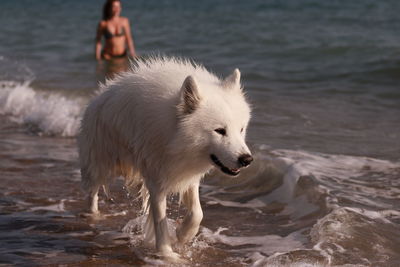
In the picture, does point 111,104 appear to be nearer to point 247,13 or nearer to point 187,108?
point 187,108

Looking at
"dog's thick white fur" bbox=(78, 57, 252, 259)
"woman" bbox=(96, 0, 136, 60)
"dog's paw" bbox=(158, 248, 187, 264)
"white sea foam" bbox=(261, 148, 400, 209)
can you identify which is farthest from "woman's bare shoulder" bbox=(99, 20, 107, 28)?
"dog's paw" bbox=(158, 248, 187, 264)

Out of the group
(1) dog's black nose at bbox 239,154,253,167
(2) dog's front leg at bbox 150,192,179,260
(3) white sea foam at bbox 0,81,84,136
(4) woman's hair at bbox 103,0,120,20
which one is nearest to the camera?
(1) dog's black nose at bbox 239,154,253,167

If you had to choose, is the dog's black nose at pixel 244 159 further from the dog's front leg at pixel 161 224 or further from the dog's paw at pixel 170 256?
the dog's paw at pixel 170 256

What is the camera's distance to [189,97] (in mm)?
4973

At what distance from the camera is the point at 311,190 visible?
7457mm

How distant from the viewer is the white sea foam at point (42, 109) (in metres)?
10.6

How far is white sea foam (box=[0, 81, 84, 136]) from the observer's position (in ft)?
34.9

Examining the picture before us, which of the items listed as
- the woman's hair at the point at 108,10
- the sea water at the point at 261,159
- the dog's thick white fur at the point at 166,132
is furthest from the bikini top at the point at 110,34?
the dog's thick white fur at the point at 166,132

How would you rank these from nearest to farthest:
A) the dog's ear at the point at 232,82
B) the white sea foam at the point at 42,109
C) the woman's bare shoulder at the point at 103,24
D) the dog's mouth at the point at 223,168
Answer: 1. the dog's mouth at the point at 223,168
2. the dog's ear at the point at 232,82
3. the white sea foam at the point at 42,109
4. the woman's bare shoulder at the point at 103,24

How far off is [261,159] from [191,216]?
302 cm

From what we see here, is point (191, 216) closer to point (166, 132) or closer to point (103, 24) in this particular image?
point (166, 132)

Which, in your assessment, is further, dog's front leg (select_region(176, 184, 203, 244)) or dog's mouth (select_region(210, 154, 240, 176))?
dog's front leg (select_region(176, 184, 203, 244))

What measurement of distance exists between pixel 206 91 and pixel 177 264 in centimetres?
144

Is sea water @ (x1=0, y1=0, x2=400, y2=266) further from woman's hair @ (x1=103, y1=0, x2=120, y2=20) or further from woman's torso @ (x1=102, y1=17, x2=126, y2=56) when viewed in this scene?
woman's hair @ (x1=103, y1=0, x2=120, y2=20)
